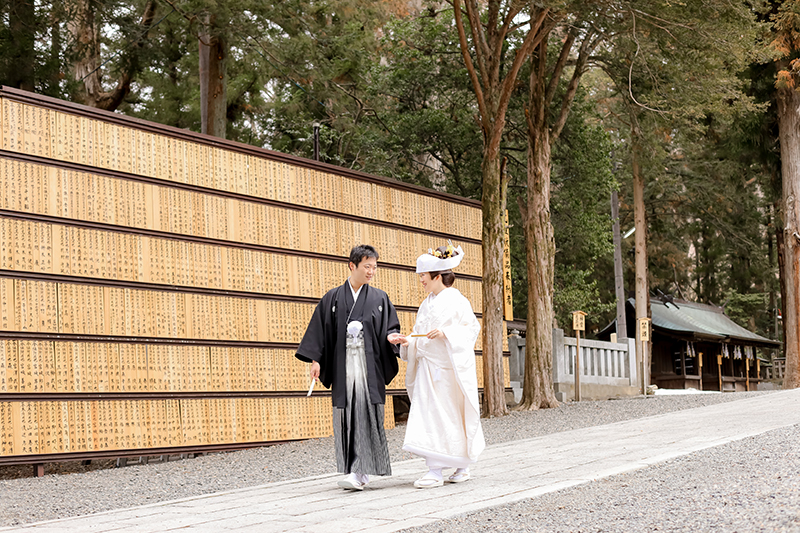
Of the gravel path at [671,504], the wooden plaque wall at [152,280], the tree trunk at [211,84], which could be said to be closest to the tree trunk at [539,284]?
the wooden plaque wall at [152,280]

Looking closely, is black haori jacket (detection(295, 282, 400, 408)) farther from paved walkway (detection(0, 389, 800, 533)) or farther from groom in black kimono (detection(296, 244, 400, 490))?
paved walkway (detection(0, 389, 800, 533))

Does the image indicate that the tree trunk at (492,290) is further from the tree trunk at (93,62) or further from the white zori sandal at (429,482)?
the tree trunk at (93,62)

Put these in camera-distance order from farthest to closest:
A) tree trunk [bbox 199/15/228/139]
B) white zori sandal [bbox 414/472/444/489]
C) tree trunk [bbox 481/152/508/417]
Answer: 1. tree trunk [bbox 199/15/228/139]
2. tree trunk [bbox 481/152/508/417]
3. white zori sandal [bbox 414/472/444/489]

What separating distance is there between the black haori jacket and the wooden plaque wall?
3.13 metres

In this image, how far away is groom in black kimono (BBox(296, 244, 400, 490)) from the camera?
556cm

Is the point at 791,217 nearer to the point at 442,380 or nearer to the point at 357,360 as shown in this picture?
the point at 442,380

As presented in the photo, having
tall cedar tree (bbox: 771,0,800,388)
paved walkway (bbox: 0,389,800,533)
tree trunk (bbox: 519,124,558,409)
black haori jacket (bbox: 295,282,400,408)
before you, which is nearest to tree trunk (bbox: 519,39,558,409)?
tree trunk (bbox: 519,124,558,409)

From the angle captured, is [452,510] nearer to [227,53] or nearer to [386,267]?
[386,267]

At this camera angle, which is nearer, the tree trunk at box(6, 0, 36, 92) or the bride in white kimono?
→ the bride in white kimono

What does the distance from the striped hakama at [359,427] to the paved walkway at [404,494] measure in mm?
189

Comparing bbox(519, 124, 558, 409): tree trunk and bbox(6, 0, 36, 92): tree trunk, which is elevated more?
bbox(6, 0, 36, 92): tree trunk

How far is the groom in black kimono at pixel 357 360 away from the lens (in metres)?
5.56

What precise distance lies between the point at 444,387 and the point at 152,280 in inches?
161

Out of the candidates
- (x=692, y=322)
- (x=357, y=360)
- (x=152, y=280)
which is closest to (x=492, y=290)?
(x=152, y=280)
